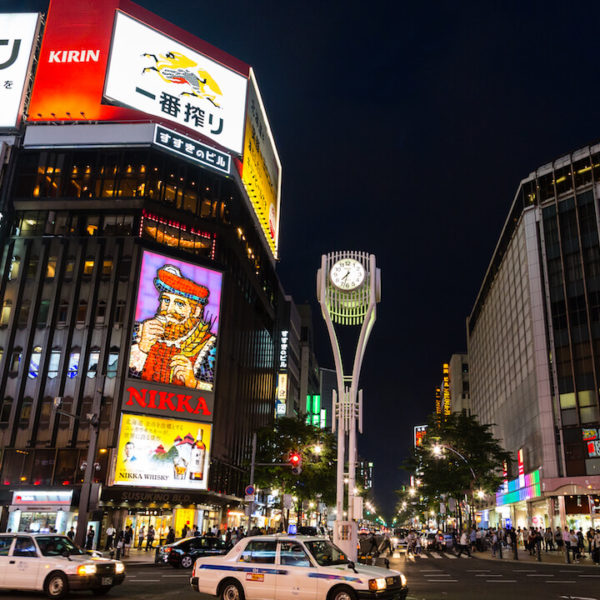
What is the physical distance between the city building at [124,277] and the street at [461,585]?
67.3 feet

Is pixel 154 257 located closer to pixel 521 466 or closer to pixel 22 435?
pixel 22 435

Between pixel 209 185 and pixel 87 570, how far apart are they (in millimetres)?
46366

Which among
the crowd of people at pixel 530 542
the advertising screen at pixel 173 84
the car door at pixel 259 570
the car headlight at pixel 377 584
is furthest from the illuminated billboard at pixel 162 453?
the car headlight at pixel 377 584

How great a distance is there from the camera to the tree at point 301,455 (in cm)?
5644

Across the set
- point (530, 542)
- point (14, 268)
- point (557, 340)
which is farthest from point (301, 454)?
point (14, 268)

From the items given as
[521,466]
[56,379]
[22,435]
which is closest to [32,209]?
[56,379]

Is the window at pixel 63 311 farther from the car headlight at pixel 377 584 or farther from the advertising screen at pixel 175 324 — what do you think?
the car headlight at pixel 377 584

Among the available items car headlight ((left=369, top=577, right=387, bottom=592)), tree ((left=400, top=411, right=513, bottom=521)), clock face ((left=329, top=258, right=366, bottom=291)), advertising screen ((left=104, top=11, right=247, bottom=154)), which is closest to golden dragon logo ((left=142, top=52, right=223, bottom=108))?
advertising screen ((left=104, top=11, right=247, bottom=154))

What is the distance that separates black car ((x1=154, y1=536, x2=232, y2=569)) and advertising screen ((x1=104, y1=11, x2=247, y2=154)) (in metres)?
41.8

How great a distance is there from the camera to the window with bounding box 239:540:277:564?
14.1m

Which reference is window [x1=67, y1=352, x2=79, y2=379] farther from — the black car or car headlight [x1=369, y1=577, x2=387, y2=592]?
car headlight [x1=369, y1=577, x2=387, y2=592]

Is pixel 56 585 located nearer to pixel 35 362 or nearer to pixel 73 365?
pixel 73 365

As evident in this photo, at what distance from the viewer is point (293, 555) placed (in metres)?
13.9

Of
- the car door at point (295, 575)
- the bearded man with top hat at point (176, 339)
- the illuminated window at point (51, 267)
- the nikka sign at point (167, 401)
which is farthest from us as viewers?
the illuminated window at point (51, 267)
